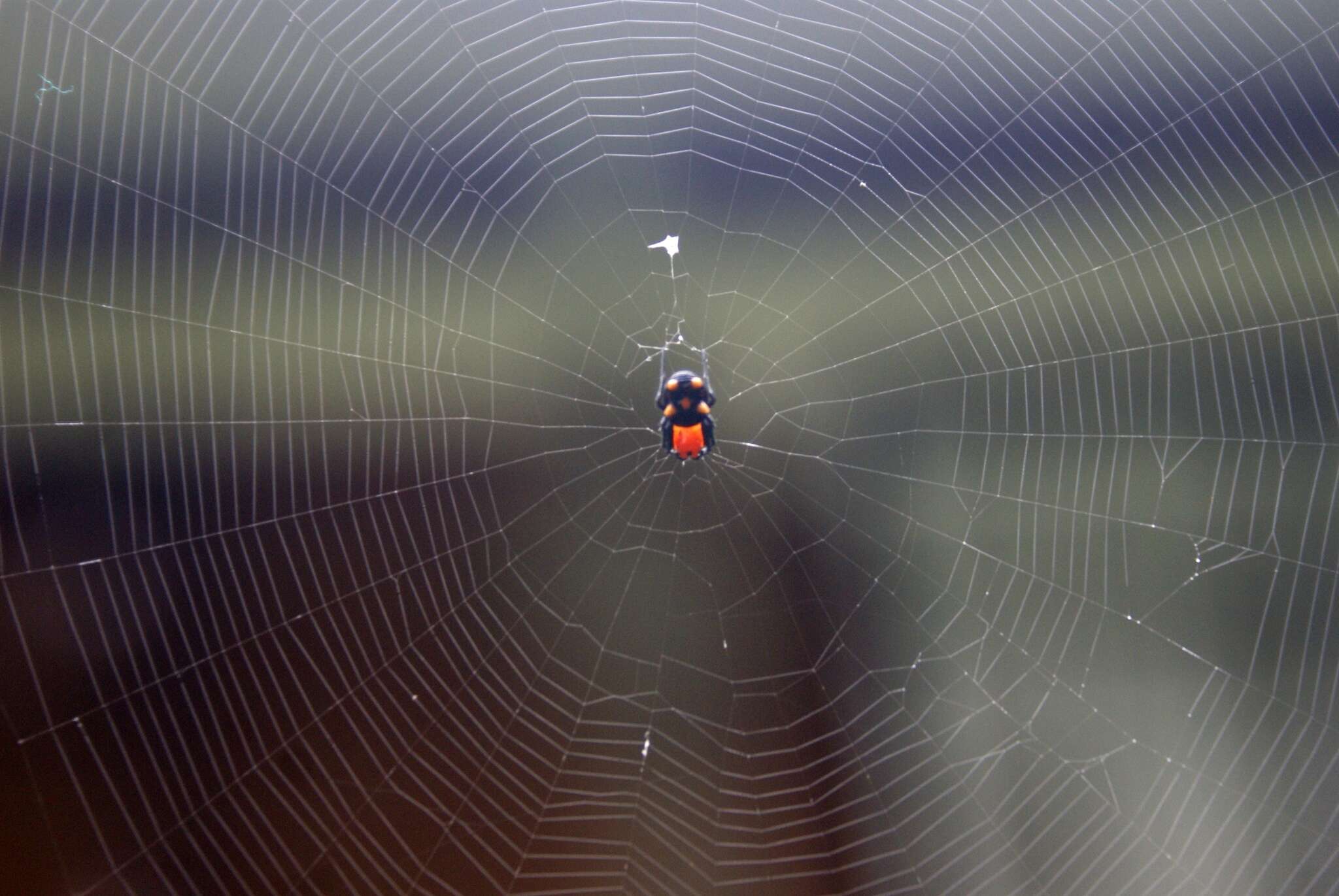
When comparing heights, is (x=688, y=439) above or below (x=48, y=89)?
below

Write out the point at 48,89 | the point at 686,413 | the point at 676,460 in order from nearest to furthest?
the point at 48,89
the point at 686,413
the point at 676,460

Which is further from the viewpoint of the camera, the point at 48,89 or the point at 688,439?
the point at 688,439

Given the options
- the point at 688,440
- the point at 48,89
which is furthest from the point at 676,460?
the point at 48,89

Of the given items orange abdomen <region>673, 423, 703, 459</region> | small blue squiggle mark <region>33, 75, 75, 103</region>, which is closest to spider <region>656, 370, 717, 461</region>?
orange abdomen <region>673, 423, 703, 459</region>

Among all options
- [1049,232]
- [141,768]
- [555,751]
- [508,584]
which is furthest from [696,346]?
[141,768]

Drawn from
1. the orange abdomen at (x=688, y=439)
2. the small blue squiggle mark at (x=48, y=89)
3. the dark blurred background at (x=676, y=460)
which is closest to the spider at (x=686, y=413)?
the orange abdomen at (x=688, y=439)

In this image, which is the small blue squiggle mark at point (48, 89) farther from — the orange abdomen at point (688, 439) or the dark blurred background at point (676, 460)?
the orange abdomen at point (688, 439)

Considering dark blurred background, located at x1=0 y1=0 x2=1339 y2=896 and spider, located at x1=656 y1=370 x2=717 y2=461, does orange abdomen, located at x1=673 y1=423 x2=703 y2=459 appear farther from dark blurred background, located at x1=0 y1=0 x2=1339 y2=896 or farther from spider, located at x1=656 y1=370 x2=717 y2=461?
dark blurred background, located at x1=0 y1=0 x2=1339 y2=896

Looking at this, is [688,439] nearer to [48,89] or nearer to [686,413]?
[686,413]
